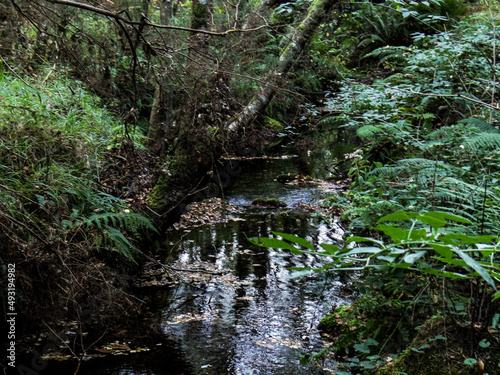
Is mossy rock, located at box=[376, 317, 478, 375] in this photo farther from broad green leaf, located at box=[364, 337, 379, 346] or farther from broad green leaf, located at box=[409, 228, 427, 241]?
broad green leaf, located at box=[409, 228, 427, 241]

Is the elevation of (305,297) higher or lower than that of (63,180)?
lower

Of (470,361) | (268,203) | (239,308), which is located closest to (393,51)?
(268,203)

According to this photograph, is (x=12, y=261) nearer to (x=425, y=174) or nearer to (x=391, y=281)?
(x=391, y=281)

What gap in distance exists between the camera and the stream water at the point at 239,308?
11.0 feet

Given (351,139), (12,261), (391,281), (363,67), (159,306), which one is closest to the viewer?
(12,261)

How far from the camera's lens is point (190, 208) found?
753 centimetres

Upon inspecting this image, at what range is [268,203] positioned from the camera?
26.3ft

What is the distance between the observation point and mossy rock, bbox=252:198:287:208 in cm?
792

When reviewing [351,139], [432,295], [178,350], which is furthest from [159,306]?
[351,139]

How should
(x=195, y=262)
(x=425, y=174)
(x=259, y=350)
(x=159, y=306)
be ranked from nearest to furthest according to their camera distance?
(x=259, y=350) < (x=425, y=174) < (x=159, y=306) < (x=195, y=262)

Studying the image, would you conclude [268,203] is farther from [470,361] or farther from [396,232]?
[396,232]

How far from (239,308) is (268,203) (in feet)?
12.8

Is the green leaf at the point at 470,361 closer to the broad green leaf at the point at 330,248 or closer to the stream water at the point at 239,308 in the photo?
the stream water at the point at 239,308

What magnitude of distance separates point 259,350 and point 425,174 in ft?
7.48
